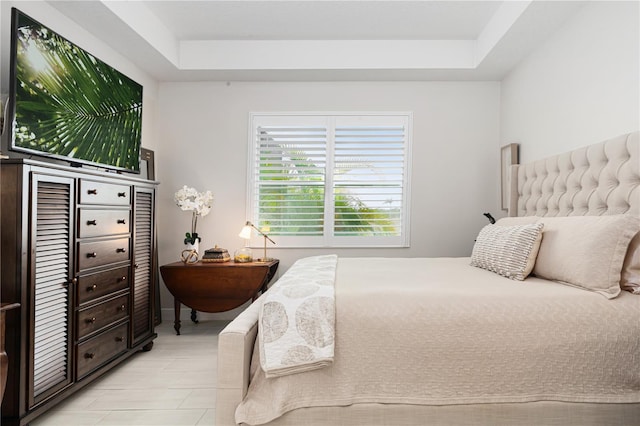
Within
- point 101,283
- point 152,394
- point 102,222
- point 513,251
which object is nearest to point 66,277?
point 101,283

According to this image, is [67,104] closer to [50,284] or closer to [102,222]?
[102,222]

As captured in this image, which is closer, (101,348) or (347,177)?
(101,348)

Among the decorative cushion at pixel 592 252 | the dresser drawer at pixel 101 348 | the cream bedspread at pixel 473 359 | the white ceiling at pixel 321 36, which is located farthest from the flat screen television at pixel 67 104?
the decorative cushion at pixel 592 252

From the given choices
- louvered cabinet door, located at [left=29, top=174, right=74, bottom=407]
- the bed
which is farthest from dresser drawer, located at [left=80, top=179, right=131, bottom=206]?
the bed

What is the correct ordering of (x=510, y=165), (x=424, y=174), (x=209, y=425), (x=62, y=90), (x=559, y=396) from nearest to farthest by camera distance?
(x=559, y=396) < (x=209, y=425) < (x=62, y=90) < (x=510, y=165) < (x=424, y=174)

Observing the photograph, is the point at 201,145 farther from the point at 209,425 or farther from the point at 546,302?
the point at 546,302

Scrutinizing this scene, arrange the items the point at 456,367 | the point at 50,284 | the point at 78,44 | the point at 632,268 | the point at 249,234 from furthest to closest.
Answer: the point at 249,234
the point at 78,44
the point at 50,284
the point at 632,268
the point at 456,367

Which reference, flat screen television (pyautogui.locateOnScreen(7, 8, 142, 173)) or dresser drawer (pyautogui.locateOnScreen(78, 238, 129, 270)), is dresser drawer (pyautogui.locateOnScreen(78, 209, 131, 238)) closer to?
dresser drawer (pyautogui.locateOnScreen(78, 238, 129, 270))

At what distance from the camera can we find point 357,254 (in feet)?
13.8

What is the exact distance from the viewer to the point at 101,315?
2.57 meters

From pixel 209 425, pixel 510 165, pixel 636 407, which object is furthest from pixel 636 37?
pixel 209 425

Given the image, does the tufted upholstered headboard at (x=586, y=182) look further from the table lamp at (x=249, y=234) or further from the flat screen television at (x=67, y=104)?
the flat screen television at (x=67, y=104)

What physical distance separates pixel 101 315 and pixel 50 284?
0.52m

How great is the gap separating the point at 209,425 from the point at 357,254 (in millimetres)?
2375
